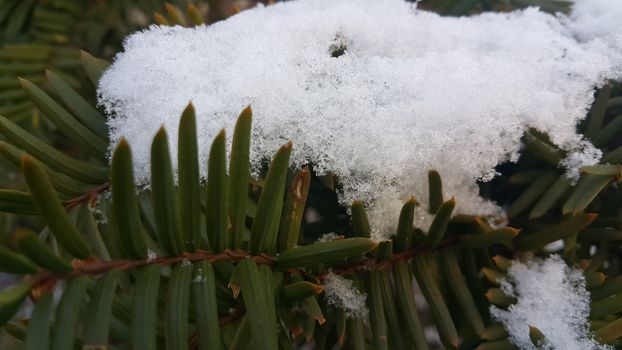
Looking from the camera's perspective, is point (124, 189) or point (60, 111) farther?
point (60, 111)

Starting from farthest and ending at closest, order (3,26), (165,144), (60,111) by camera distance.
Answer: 1. (3,26)
2. (60,111)
3. (165,144)

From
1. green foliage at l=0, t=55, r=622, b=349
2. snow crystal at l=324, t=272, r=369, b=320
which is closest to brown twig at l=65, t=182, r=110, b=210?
green foliage at l=0, t=55, r=622, b=349

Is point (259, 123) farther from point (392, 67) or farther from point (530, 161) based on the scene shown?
point (530, 161)

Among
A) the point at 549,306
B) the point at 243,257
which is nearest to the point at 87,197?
the point at 243,257

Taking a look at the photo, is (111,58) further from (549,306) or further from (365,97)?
(549,306)

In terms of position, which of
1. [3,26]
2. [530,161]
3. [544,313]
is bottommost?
[544,313]

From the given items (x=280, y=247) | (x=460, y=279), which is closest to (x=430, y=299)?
(x=460, y=279)


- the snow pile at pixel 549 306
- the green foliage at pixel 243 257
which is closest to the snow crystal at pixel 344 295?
the green foliage at pixel 243 257
